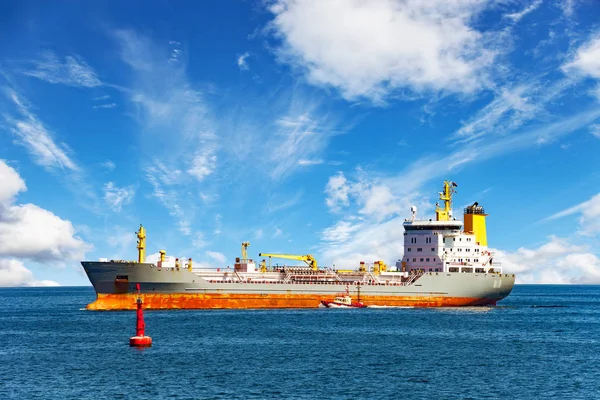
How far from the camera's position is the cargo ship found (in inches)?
2375

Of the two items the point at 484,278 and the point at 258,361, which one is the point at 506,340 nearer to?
the point at 258,361

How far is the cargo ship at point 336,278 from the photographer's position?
2375 inches

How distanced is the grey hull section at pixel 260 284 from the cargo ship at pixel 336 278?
0.09m

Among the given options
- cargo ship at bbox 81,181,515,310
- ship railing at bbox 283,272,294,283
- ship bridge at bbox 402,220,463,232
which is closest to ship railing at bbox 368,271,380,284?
cargo ship at bbox 81,181,515,310

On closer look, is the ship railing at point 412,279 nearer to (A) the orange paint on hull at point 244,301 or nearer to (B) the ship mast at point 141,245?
(A) the orange paint on hull at point 244,301

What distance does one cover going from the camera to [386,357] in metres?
36.0

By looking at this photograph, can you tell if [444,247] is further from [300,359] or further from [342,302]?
[300,359]

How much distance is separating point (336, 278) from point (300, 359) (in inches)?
1375

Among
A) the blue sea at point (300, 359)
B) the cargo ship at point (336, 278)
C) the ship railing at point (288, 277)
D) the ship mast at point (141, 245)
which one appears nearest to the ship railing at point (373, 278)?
the cargo ship at point (336, 278)

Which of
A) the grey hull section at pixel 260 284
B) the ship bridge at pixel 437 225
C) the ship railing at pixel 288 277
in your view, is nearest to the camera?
the grey hull section at pixel 260 284

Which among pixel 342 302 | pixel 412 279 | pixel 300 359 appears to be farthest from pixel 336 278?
pixel 300 359

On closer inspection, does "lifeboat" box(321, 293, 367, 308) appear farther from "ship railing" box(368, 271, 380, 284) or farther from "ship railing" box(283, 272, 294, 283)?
"ship railing" box(283, 272, 294, 283)

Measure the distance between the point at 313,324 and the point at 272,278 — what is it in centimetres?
1666

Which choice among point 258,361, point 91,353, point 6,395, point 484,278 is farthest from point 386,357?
point 484,278
